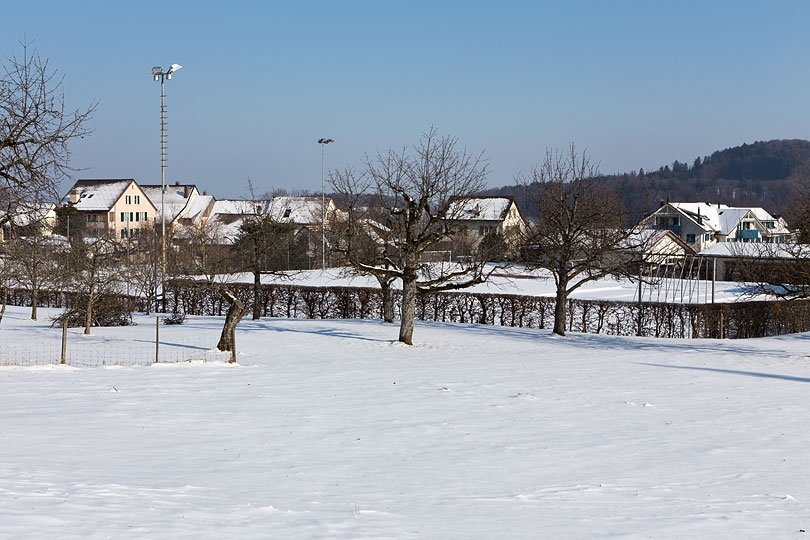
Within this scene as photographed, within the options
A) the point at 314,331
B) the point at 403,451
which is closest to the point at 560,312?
the point at 314,331

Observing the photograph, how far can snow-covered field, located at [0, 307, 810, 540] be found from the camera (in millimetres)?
7008

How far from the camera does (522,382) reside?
16062mm

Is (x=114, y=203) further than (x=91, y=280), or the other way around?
(x=114, y=203)

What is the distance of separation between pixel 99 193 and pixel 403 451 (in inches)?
3187

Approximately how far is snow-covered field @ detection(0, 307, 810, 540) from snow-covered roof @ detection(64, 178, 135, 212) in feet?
227

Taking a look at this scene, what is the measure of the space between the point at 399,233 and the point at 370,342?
359 centimetres

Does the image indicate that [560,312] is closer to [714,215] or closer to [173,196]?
[173,196]

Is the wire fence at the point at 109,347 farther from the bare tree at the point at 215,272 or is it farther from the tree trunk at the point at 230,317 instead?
the bare tree at the point at 215,272

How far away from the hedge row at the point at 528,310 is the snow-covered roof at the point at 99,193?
49460 millimetres

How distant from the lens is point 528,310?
99.0 ft

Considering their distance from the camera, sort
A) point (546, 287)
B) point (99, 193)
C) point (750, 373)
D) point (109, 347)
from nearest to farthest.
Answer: point (750, 373) < point (109, 347) < point (546, 287) < point (99, 193)

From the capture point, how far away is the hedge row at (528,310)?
28281mm

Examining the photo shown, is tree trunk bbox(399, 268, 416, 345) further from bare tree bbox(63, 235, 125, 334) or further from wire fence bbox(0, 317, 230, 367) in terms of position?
bare tree bbox(63, 235, 125, 334)

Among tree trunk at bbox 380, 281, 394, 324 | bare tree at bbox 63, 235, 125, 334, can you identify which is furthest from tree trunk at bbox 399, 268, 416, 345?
bare tree at bbox 63, 235, 125, 334
